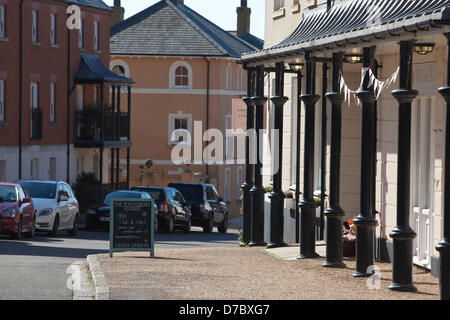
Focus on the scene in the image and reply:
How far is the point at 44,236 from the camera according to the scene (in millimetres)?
30359

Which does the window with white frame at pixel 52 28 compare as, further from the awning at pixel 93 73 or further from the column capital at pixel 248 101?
the column capital at pixel 248 101

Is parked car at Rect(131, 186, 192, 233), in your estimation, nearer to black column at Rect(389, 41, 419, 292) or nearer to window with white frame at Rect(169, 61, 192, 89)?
black column at Rect(389, 41, 419, 292)

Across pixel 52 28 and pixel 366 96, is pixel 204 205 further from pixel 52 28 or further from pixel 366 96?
pixel 366 96

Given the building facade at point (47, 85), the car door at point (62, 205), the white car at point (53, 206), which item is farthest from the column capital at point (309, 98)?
the building facade at point (47, 85)

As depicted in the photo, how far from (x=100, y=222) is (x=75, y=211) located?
325cm

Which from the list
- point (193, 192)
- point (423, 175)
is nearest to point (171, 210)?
point (193, 192)

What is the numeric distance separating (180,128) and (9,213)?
3841cm

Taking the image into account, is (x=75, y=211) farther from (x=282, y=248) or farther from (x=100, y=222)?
(x=282, y=248)

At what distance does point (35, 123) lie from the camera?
4506cm

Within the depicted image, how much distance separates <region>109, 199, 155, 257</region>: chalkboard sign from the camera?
20.1 m

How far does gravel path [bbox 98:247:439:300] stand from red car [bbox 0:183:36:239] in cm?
714

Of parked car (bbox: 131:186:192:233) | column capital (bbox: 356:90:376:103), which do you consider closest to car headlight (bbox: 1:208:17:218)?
parked car (bbox: 131:186:192:233)

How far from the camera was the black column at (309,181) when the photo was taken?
19.0 m

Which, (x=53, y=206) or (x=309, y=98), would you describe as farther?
(x=53, y=206)
